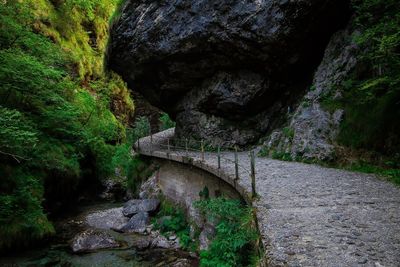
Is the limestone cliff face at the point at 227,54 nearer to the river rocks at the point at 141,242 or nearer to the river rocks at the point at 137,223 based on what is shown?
the river rocks at the point at 137,223

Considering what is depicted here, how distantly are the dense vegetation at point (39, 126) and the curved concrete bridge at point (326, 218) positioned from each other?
7.31 m

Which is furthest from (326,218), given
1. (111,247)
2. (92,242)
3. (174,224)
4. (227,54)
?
(227,54)

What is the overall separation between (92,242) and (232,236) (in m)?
6.93

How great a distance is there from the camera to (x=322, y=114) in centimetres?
1419

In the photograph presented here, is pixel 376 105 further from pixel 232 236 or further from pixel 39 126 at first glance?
pixel 39 126

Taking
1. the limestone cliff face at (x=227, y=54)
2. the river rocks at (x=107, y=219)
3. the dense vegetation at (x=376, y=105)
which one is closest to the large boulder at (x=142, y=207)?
the river rocks at (x=107, y=219)

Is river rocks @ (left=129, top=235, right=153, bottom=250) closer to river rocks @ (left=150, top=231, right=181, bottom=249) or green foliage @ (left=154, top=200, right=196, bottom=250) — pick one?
river rocks @ (left=150, top=231, right=181, bottom=249)

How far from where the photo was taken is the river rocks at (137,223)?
15018 mm

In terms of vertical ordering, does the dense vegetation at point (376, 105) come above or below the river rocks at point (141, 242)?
above

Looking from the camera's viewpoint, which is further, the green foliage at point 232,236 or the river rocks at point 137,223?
the river rocks at point 137,223

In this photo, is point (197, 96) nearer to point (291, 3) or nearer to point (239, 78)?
point (239, 78)

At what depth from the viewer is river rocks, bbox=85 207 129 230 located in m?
16.0

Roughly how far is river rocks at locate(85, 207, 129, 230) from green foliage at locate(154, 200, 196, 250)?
1.80 metres

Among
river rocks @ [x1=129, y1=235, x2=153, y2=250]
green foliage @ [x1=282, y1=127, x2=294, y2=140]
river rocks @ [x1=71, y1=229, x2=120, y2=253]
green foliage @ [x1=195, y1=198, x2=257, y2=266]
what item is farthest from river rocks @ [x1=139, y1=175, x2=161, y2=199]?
green foliage @ [x1=195, y1=198, x2=257, y2=266]
